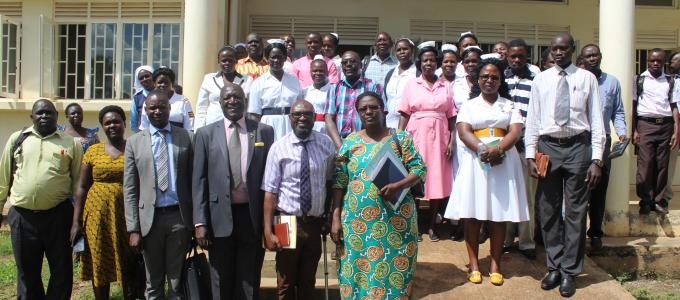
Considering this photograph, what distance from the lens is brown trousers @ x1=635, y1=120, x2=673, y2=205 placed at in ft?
20.9

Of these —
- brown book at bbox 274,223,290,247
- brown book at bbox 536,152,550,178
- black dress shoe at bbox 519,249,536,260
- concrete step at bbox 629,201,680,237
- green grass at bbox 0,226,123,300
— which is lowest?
green grass at bbox 0,226,123,300

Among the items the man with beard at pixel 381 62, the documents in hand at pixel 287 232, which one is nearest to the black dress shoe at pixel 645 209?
the man with beard at pixel 381 62

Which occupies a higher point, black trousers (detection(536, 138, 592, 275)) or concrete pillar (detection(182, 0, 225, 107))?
concrete pillar (detection(182, 0, 225, 107))

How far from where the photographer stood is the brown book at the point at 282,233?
4020 mm

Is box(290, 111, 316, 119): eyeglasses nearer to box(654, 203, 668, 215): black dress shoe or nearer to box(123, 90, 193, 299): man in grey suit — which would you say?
box(123, 90, 193, 299): man in grey suit

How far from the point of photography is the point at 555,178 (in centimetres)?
485

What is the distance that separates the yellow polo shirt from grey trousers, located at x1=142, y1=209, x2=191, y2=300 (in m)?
0.99

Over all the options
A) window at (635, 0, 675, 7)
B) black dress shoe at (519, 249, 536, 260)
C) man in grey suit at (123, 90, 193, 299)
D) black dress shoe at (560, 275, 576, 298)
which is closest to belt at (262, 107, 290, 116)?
man in grey suit at (123, 90, 193, 299)

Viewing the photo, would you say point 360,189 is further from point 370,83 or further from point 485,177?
point 370,83

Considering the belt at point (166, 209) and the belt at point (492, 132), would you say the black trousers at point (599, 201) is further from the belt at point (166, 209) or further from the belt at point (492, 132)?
the belt at point (166, 209)

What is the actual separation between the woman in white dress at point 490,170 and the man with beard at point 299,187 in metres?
1.24

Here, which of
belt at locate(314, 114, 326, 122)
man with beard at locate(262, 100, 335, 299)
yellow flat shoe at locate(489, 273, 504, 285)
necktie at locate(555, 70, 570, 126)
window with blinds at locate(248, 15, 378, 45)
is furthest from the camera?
window with blinds at locate(248, 15, 378, 45)

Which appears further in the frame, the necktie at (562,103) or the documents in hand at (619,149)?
the documents in hand at (619,149)

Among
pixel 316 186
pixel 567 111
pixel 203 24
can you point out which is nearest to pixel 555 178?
pixel 567 111
